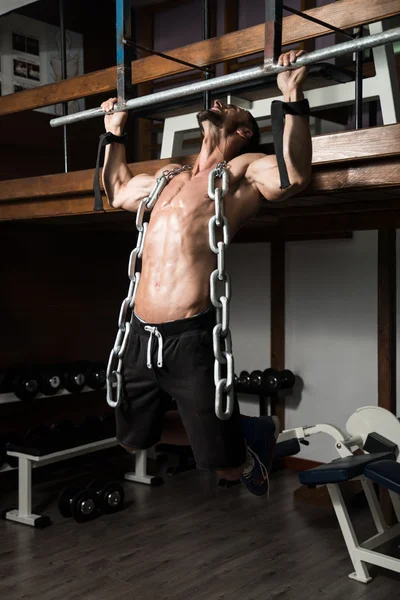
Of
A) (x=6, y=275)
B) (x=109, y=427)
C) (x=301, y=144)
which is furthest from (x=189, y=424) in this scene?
(x=6, y=275)

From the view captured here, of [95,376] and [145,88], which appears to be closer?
[95,376]

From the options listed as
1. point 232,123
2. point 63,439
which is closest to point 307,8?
point 232,123

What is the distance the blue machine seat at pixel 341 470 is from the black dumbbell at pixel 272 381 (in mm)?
1459

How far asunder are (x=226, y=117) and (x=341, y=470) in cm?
177

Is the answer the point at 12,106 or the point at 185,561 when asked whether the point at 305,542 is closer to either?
the point at 185,561

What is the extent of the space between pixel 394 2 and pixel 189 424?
1322 millimetres

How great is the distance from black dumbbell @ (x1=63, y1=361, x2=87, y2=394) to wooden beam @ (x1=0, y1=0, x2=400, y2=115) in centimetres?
187

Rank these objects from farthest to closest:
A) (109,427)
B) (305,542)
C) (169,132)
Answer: (109,427) < (305,542) < (169,132)

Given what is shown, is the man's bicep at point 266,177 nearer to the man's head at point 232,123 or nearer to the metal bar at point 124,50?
the man's head at point 232,123

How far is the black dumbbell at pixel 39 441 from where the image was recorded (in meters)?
3.99

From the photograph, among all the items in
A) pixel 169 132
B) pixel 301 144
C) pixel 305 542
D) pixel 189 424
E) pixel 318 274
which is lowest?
pixel 305 542

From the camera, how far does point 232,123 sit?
217 cm

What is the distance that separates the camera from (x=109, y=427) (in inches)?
177

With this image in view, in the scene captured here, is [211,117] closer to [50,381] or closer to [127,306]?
[127,306]
